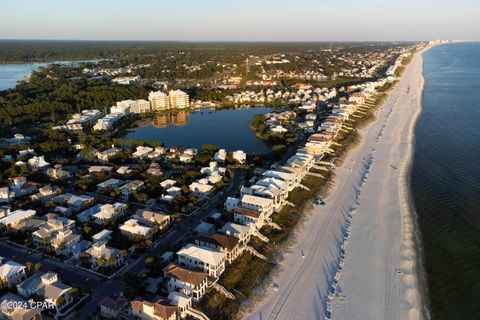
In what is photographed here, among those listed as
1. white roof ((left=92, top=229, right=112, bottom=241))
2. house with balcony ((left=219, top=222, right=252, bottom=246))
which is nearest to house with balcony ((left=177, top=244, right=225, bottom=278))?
house with balcony ((left=219, top=222, right=252, bottom=246))

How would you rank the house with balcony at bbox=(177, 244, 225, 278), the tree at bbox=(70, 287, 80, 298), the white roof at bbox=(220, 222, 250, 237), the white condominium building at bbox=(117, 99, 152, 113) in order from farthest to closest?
the white condominium building at bbox=(117, 99, 152, 113), the white roof at bbox=(220, 222, 250, 237), the house with balcony at bbox=(177, 244, 225, 278), the tree at bbox=(70, 287, 80, 298)

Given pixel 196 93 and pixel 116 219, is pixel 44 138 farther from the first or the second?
pixel 196 93

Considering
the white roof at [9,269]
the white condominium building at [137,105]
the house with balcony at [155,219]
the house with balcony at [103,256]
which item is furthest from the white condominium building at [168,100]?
the white roof at [9,269]

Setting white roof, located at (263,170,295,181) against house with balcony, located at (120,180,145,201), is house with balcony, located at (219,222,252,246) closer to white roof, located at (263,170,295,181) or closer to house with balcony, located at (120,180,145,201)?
white roof, located at (263,170,295,181)

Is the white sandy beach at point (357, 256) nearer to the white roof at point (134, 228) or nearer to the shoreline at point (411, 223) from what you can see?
the shoreline at point (411, 223)

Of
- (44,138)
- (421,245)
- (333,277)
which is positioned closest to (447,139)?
(421,245)

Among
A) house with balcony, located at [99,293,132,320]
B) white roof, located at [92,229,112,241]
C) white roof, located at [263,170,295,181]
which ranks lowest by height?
house with balcony, located at [99,293,132,320]
